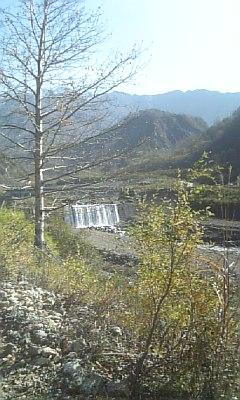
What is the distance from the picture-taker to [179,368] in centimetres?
500

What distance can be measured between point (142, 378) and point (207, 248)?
68.6 inches

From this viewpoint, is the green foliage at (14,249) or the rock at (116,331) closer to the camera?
the rock at (116,331)

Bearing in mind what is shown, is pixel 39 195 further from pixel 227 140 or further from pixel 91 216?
pixel 227 140

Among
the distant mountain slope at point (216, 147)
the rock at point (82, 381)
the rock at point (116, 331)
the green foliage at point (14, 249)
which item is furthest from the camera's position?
the distant mountain slope at point (216, 147)

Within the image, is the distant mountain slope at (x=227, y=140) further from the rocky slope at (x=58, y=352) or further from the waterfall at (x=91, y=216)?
the rocky slope at (x=58, y=352)

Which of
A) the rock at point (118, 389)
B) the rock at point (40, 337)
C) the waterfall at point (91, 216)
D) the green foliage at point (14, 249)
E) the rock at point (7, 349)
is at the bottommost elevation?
the waterfall at point (91, 216)

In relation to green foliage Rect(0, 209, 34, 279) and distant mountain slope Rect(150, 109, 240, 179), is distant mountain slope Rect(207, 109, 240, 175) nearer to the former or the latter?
distant mountain slope Rect(150, 109, 240, 179)

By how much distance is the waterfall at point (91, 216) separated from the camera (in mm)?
40594

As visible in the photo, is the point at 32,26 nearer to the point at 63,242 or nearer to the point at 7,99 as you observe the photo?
the point at 7,99

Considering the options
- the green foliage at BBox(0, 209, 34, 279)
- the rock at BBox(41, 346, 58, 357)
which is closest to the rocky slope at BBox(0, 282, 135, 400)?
the rock at BBox(41, 346, 58, 357)

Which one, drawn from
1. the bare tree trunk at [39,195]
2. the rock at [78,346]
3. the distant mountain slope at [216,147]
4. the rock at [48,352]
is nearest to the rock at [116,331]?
the rock at [78,346]

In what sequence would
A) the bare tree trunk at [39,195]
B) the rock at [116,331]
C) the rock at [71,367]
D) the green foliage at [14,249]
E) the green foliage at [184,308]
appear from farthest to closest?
the bare tree trunk at [39,195] → the green foliage at [14,249] → the rock at [116,331] → the rock at [71,367] → the green foliage at [184,308]

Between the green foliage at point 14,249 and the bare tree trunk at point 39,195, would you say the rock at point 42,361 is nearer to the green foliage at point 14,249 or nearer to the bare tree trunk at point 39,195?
the green foliage at point 14,249

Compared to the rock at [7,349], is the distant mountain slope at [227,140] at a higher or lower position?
higher
